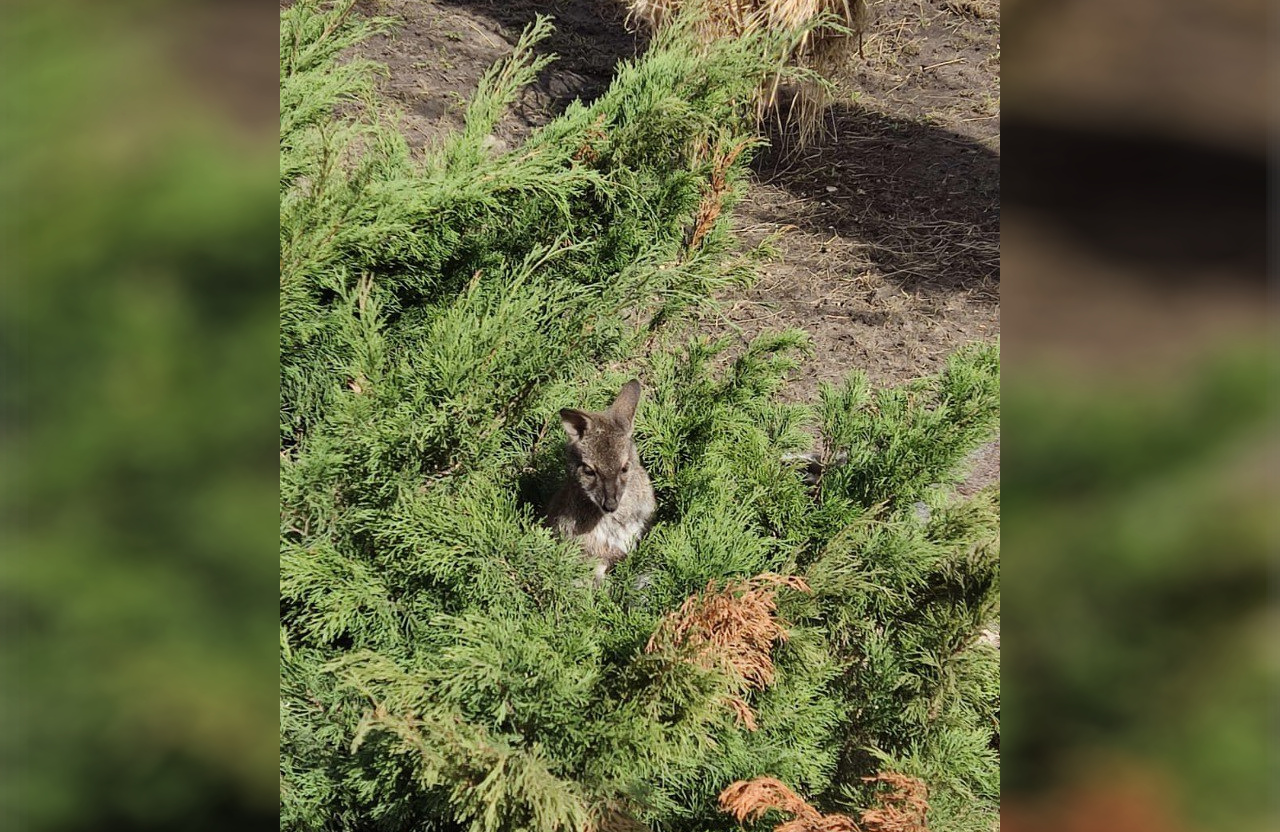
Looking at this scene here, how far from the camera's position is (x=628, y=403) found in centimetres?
290

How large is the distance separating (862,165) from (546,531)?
5.41 m

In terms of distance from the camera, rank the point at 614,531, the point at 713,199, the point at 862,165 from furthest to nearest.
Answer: the point at 862,165, the point at 614,531, the point at 713,199

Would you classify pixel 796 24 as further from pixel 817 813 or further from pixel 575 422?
→ pixel 817 813

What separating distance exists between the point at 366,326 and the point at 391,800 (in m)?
0.84

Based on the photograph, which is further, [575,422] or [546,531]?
[575,422]

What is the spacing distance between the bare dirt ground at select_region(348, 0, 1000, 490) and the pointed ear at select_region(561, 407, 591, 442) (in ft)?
8.11

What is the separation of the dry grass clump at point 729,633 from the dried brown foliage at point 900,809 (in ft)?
0.86

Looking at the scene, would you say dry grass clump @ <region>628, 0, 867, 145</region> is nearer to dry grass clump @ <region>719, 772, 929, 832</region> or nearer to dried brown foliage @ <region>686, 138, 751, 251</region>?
dried brown foliage @ <region>686, 138, 751, 251</region>

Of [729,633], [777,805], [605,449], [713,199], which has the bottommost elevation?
[605,449]

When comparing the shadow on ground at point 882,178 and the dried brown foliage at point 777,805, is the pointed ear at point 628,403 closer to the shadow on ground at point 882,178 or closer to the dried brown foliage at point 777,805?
the dried brown foliage at point 777,805

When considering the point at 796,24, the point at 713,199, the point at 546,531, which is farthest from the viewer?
the point at 796,24
